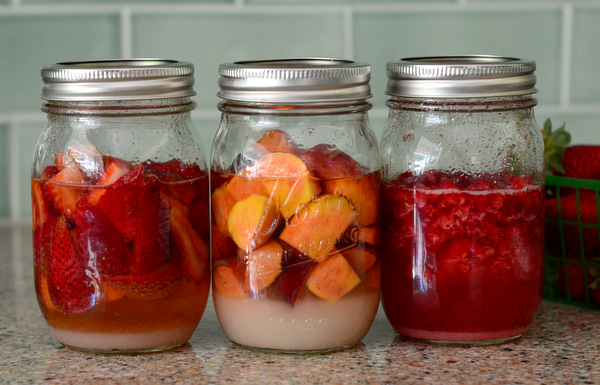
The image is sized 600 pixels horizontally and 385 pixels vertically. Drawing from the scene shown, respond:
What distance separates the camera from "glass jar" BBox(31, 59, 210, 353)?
0.83 m

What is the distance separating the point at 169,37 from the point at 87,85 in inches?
42.0

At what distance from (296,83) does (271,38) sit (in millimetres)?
1102

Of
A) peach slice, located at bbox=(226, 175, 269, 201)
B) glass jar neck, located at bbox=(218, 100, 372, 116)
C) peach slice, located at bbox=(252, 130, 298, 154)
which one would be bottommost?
peach slice, located at bbox=(226, 175, 269, 201)

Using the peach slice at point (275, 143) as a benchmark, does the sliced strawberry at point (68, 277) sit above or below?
below

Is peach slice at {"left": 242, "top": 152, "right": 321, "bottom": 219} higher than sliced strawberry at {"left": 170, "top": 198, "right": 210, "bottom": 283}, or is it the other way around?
peach slice at {"left": 242, "top": 152, "right": 321, "bottom": 219}

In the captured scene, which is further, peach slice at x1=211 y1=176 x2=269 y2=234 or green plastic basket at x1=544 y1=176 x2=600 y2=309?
green plastic basket at x1=544 y1=176 x2=600 y2=309

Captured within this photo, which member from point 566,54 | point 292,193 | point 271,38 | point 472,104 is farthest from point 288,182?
point 566,54

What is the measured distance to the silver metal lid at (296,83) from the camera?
816 millimetres

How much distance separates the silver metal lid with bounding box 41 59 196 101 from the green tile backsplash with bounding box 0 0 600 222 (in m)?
1.01

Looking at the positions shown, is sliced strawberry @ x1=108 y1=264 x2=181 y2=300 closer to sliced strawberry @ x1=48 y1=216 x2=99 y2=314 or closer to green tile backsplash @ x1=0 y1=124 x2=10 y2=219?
sliced strawberry @ x1=48 y1=216 x2=99 y2=314

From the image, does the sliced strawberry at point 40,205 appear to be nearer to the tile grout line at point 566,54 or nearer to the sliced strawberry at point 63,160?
the sliced strawberry at point 63,160

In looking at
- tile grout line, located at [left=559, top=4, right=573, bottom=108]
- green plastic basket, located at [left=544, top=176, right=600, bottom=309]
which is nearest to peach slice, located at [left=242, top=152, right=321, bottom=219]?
green plastic basket, located at [left=544, top=176, right=600, bottom=309]

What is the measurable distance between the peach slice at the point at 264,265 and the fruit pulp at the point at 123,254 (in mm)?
69

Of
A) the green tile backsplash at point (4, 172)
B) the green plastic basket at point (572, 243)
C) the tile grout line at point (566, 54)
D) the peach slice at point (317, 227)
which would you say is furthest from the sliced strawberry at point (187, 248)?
the tile grout line at point (566, 54)
